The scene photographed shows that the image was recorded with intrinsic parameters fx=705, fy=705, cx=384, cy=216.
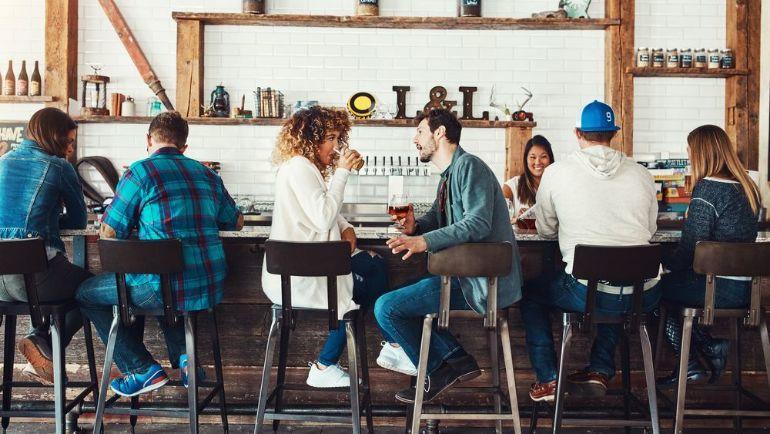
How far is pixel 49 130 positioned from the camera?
321 centimetres

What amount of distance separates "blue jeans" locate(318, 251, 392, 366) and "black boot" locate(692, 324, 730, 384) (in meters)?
1.43

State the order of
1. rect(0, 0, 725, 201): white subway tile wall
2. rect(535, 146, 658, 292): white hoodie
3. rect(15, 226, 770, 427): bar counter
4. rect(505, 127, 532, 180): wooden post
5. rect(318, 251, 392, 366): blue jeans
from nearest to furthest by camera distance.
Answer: rect(535, 146, 658, 292): white hoodie < rect(318, 251, 392, 366): blue jeans < rect(15, 226, 770, 427): bar counter < rect(505, 127, 532, 180): wooden post < rect(0, 0, 725, 201): white subway tile wall

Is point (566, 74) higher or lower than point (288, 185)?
higher

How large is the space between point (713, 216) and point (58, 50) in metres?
5.46

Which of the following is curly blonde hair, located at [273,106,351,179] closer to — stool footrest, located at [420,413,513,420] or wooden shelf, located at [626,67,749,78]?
stool footrest, located at [420,413,513,420]

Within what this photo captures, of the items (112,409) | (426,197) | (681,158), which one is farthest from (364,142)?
(112,409)

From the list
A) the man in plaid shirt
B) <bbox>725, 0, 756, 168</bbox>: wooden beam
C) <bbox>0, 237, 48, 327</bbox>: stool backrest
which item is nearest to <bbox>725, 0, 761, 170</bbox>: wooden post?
<bbox>725, 0, 756, 168</bbox>: wooden beam

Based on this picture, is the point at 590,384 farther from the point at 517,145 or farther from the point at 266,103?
the point at 266,103

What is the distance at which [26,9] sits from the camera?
6285 mm

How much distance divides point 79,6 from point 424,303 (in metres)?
5.00

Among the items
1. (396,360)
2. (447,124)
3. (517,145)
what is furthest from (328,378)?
(517,145)

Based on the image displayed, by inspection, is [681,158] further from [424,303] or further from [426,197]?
[424,303]

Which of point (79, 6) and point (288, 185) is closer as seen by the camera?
point (288, 185)

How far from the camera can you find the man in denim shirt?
2779 mm
